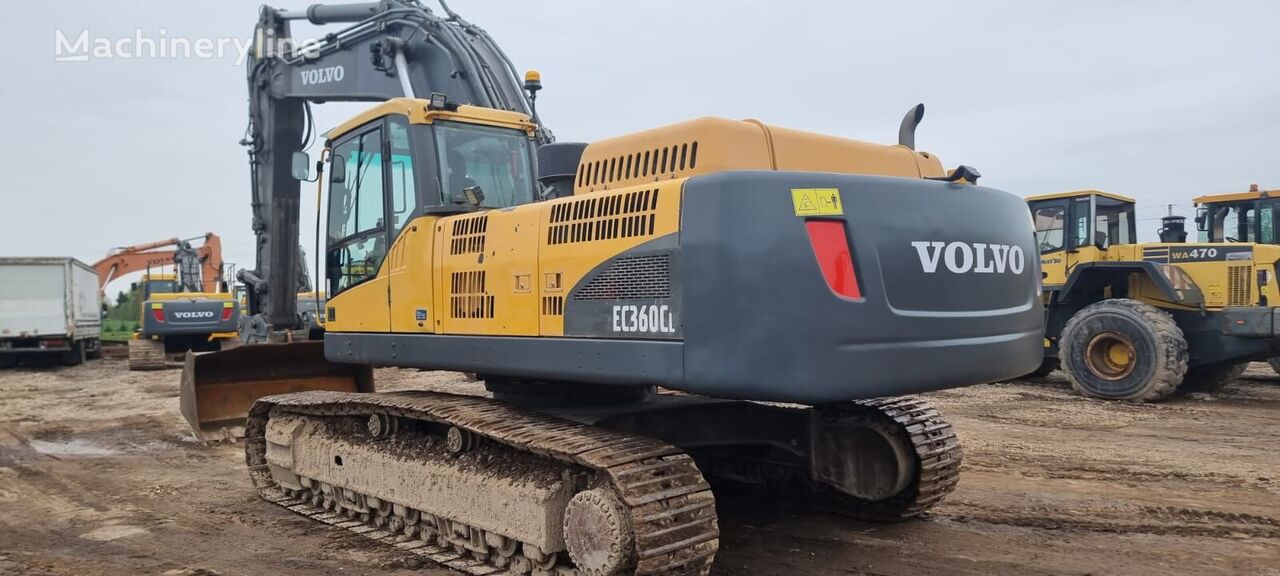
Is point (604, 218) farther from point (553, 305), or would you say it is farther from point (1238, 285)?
point (1238, 285)

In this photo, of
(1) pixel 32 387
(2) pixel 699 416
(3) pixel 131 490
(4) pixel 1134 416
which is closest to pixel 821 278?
(2) pixel 699 416

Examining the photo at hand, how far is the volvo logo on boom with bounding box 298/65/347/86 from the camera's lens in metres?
10.8

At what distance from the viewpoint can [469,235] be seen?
195 inches

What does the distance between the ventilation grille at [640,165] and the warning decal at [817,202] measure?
1.81 ft

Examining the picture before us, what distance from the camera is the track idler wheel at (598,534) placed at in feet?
12.8

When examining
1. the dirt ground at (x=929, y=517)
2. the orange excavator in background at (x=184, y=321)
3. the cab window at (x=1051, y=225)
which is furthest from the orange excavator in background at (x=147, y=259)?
the cab window at (x=1051, y=225)

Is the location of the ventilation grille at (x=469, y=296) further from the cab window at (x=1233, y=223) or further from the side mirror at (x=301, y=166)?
the cab window at (x=1233, y=223)

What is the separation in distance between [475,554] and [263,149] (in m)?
8.39

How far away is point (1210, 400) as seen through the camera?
37.7 ft

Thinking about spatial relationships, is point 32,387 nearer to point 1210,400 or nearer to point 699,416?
point 699,416

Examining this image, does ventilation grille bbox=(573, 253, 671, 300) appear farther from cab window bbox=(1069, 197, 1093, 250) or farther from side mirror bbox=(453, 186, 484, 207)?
cab window bbox=(1069, 197, 1093, 250)

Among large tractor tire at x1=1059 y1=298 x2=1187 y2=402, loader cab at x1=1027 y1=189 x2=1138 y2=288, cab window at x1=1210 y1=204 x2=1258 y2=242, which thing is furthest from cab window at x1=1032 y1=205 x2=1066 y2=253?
cab window at x1=1210 y1=204 x2=1258 y2=242

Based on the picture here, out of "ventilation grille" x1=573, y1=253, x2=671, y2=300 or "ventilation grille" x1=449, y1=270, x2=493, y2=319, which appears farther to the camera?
"ventilation grille" x1=449, y1=270, x2=493, y2=319

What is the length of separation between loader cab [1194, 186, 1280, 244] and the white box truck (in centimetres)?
2200
